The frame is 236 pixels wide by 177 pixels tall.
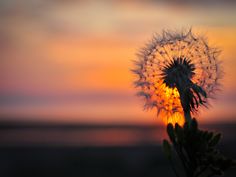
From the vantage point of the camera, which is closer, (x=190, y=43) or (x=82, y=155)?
(x=190, y=43)

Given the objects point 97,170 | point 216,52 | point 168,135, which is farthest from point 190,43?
point 97,170

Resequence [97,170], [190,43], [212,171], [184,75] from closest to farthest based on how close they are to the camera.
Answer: [212,171], [184,75], [190,43], [97,170]

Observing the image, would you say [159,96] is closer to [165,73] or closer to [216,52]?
[165,73]

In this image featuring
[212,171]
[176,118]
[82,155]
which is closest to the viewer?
[212,171]

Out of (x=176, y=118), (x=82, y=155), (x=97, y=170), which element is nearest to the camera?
(x=176, y=118)

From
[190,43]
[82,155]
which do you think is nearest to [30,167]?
[82,155]

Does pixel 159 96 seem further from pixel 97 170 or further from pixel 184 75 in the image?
pixel 97 170

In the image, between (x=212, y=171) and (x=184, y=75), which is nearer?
(x=212, y=171)

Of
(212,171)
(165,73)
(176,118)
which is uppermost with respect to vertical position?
(165,73)

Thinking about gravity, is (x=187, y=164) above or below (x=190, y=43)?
below
